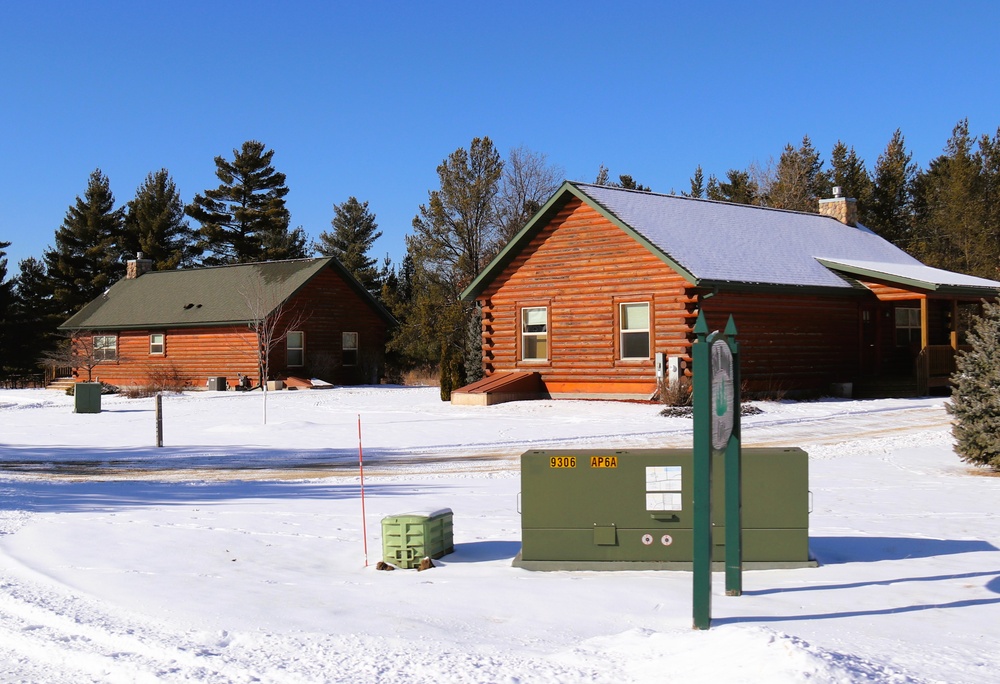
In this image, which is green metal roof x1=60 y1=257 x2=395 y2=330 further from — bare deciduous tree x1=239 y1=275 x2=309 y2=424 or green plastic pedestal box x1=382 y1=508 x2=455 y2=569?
green plastic pedestal box x1=382 y1=508 x2=455 y2=569

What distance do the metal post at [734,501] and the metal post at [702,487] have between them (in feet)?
2.14

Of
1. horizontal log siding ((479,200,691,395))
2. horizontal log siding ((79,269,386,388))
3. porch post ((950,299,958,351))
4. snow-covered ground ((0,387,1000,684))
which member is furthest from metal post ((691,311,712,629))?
horizontal log siding ((79,269,386,388))

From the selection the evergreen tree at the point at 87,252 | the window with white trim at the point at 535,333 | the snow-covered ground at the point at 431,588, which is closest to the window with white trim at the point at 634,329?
the window with white trim at the point at 535,333

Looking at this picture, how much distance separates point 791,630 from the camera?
673 cm

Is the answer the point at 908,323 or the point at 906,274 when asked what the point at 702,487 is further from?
the point at 908,323

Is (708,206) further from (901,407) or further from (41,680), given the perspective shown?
(41,680)

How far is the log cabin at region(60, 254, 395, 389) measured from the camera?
135ft

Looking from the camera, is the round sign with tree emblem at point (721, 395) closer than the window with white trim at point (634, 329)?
Yes

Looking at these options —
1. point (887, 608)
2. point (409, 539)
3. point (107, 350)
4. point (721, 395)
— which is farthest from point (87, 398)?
point (887, 608)

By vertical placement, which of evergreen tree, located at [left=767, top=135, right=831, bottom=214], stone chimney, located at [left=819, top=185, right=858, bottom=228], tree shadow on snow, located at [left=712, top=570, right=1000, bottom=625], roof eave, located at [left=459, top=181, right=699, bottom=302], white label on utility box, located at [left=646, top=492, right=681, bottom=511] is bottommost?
tree shadow on snow, located at [left=712, top=570, right=1000, bottom=625]

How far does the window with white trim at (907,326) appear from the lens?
1309 inches

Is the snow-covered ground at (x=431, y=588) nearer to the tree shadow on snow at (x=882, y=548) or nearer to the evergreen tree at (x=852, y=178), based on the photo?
the tree shadow on snow at (x=882, y=548)

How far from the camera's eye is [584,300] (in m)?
29.3

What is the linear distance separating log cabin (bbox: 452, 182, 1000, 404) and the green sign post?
1847 cm
